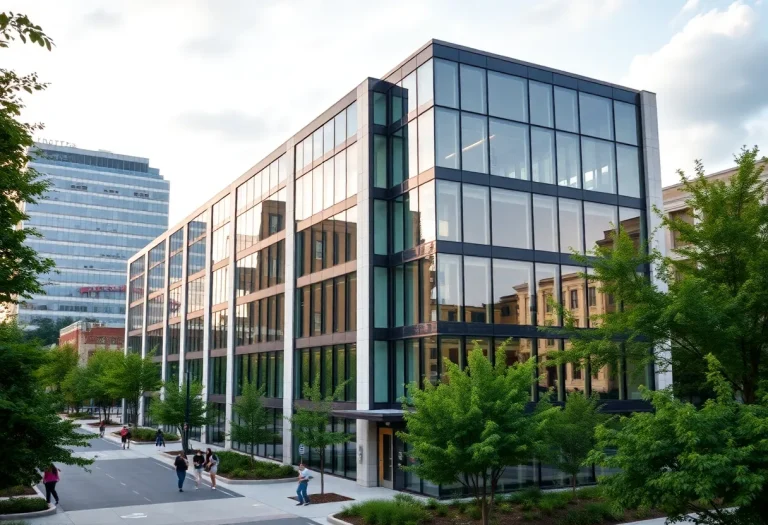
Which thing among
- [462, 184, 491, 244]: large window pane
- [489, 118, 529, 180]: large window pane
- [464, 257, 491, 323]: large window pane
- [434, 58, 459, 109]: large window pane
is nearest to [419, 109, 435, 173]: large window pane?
[434, 58, 459, 109]: large window pane

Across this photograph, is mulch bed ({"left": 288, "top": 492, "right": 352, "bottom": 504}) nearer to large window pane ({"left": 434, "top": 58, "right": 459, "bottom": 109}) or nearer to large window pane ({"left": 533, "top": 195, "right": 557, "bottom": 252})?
large window pane ({"left": 533, "top": 195, "right": 557, "bottom": 252})

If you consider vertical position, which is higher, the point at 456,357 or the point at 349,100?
the point at 349,100

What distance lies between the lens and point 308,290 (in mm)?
39281

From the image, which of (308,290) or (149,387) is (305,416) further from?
(149,387)

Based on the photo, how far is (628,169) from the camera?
3622 cm

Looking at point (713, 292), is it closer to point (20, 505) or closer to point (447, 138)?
point (447, 138)

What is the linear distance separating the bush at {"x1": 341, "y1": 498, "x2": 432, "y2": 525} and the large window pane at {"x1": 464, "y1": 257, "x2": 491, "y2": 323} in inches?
352

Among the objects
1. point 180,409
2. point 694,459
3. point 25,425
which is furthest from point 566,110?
point 180,409

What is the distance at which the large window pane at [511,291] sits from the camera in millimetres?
31375

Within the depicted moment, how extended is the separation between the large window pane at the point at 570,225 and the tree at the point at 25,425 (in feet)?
72.8

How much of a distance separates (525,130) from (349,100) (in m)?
8.75

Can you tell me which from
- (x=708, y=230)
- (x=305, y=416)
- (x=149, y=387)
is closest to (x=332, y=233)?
(x=305, y=416)

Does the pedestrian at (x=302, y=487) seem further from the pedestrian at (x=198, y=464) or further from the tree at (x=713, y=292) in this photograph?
the tree at (x=713, y=292)

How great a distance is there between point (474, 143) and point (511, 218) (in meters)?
3.65
